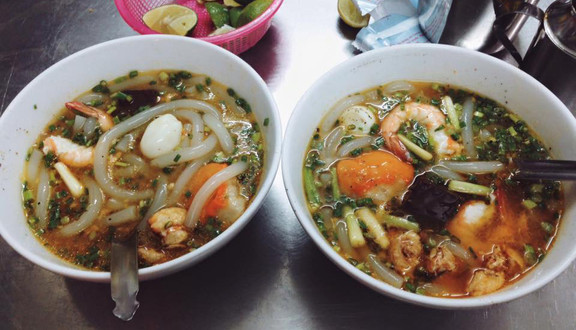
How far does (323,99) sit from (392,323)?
954mm

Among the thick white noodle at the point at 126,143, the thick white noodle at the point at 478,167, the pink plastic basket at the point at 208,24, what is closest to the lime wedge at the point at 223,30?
the pink plastic basket at the point at 208,24

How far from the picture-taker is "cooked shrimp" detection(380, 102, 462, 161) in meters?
1.86

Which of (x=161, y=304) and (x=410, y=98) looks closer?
(x=161, y=304)

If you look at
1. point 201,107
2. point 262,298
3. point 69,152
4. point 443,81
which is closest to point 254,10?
point 201,107

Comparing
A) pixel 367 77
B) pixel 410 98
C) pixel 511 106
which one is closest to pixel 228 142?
pixel 367 77

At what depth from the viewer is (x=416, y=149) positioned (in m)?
1.84

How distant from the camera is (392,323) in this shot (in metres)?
1.79

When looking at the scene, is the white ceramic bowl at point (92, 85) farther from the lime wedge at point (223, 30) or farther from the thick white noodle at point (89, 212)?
the lime wedge at point (223, 30)

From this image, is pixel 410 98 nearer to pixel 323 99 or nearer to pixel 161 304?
pixel 323 99

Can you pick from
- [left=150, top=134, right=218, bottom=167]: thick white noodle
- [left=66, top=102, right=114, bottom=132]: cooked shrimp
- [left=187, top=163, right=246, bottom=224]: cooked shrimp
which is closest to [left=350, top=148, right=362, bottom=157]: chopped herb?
[left=187, top=163, right=246, bottom=224]: cooked shrimp

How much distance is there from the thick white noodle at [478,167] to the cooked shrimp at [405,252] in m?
0.39

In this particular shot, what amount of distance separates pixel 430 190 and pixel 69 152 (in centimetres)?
151

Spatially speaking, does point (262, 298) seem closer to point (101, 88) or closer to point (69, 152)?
point (69, 152)

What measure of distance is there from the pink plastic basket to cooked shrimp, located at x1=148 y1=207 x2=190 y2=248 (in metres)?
0.97
